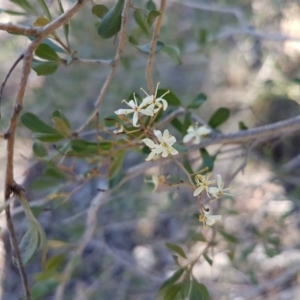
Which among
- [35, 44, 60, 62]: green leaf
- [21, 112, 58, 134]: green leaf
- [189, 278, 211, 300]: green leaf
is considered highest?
[35, 44, 60, 62]: green leaf

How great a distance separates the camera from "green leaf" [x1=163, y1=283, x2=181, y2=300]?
1.73 feet

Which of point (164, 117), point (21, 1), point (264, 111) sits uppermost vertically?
point (21, 1)

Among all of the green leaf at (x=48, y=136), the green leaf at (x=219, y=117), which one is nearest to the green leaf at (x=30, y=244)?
the green leaf at (x=48, y=136)

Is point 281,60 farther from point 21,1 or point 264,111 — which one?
point 21,1

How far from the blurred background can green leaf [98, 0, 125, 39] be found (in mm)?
518

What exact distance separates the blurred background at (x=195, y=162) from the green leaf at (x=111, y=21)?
1.70ft

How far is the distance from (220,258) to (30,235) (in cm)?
126

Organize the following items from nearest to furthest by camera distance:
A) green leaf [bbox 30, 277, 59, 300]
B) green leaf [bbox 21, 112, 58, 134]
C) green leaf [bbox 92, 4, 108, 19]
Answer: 1. green leaf [bbox 92, 4, 108, 19]
2. green leaf [bbox 21, 112, 58, 134]
3. green leaf [bbox 30, 277, 59, 300]

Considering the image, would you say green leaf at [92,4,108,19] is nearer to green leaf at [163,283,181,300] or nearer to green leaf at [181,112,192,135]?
green leaf at [181,112,192,135]

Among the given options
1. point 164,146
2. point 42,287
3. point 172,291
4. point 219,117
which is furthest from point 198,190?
point 42,287

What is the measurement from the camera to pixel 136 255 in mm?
1607

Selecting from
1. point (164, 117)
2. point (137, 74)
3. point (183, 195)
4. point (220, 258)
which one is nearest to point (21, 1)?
point (164, 117)

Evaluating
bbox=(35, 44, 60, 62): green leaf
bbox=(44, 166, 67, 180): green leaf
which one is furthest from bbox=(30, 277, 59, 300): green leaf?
bbox=(35, 44, 60, 62): green leaf

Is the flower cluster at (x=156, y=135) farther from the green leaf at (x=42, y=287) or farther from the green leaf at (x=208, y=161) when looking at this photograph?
the green leaf at (x=42, y=287)
